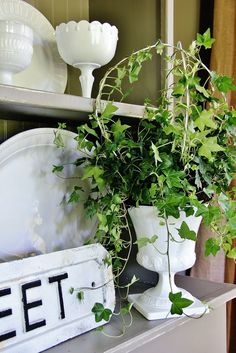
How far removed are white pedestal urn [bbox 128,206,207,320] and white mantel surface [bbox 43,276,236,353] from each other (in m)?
0.02

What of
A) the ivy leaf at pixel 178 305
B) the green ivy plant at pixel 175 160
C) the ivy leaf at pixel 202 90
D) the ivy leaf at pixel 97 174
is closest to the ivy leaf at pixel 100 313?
the green ivy plant at pixel 175 160

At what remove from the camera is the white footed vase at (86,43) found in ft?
2.87

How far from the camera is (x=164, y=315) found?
32.0 inches

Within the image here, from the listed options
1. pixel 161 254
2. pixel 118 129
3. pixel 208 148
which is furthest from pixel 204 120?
pixel 161 254

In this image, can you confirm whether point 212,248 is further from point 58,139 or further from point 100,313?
point 58,139

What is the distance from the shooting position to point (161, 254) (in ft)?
2.69

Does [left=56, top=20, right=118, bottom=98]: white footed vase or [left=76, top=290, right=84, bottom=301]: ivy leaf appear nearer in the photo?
[left=76, top=290, right=84, bottom=301]: ivy leaf

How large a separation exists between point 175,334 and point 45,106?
0.53 m

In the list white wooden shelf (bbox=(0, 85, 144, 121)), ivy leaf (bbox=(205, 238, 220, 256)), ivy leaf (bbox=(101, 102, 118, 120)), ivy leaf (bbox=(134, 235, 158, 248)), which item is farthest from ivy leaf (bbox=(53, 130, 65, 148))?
ivy leaf (bbox=(205, 238, 220, 256))

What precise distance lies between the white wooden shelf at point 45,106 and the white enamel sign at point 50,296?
28 centimetres

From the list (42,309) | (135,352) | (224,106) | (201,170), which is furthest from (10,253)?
(224,106)

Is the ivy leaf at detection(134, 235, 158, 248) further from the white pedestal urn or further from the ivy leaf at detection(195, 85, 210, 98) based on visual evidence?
the ivy leaf at detection(195, 85, 210, 98)

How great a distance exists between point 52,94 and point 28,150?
0.56ft

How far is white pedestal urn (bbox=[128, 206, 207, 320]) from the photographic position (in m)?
0.82
